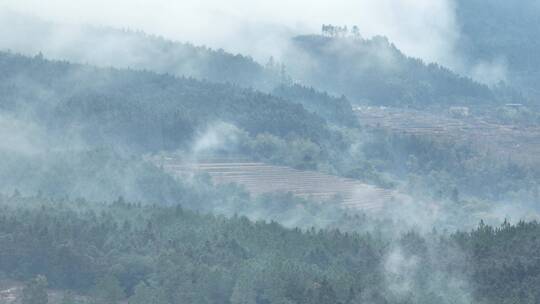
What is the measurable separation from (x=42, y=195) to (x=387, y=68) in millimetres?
83402

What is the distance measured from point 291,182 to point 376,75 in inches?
2356

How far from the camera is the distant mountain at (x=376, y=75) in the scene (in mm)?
151750

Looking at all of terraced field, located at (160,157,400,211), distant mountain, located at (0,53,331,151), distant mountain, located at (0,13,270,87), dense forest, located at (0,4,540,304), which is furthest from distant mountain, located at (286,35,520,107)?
terraced field, located at (160,157,400,211)

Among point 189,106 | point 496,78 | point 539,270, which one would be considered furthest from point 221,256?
A: point 496,78

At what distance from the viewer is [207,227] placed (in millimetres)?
66938

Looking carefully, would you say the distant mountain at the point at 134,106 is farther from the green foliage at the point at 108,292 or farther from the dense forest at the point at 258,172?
the green foliage at the point at 108,292

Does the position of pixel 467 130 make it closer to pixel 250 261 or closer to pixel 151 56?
pixel 151 56

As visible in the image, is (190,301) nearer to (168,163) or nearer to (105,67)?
(168,163)

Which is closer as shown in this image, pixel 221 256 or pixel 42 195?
pixel 221 256

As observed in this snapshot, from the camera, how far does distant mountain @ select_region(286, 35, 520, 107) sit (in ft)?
498

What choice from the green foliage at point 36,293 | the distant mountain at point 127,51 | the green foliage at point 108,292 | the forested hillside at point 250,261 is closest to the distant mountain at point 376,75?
the distant mountain at point 127,51

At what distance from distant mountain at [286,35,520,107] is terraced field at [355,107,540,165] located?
235 inches

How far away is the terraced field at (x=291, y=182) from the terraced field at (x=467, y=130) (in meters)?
15.3

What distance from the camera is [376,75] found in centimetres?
15400
